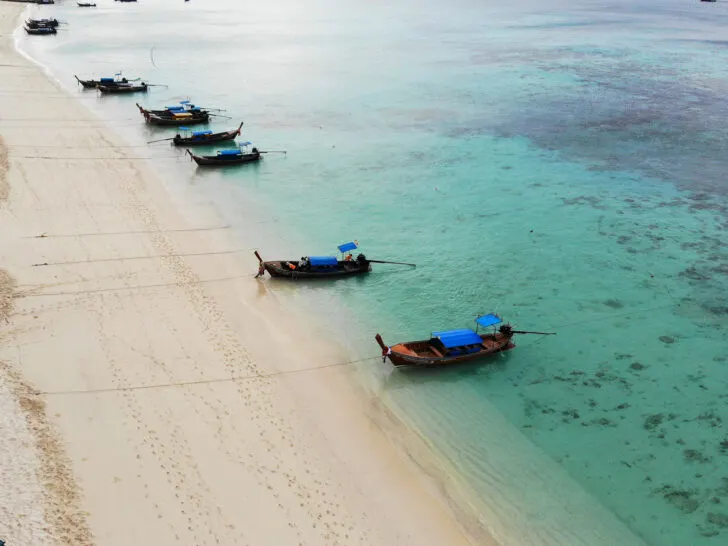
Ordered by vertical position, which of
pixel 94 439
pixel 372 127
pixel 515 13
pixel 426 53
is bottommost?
pixel 94 439

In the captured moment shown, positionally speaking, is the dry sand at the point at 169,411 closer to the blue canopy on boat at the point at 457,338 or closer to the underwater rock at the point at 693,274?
the blue canopy on boat at the point at 457,338

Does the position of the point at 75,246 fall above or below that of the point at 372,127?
below

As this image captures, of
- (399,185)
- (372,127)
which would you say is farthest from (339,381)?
(372,127)

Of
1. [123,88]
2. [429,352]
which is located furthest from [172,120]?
[429,352]

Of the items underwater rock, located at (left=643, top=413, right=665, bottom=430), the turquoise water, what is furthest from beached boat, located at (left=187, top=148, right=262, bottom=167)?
underwater rock, located at (left=643, top=413, right=665, bottom=430)

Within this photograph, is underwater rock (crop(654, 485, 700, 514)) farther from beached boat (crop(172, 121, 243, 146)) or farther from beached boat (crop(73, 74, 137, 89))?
beached boat (crop(73, 74, 137, 89))

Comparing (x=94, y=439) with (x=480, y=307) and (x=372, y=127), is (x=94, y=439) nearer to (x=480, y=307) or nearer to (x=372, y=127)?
(x=480, y=307)
